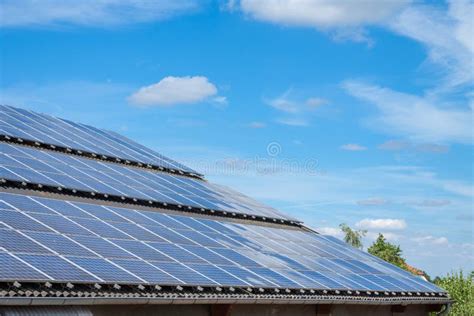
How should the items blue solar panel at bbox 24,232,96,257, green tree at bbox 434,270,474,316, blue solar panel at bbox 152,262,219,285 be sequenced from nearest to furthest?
blue solar panel at bbox 24,232,96,257
blue solar panel at bbox 152,262,219,285
green tree at bbox 434,270,474,316

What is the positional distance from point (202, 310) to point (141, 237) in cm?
250

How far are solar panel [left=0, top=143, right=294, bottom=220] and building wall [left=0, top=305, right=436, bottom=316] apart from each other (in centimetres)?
579

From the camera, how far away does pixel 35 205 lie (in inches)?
668

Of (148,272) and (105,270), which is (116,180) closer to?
(148,272)

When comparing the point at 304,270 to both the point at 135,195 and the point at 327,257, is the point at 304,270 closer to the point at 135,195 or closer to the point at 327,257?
the point at 327,257

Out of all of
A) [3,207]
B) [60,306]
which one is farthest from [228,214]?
[60,306]

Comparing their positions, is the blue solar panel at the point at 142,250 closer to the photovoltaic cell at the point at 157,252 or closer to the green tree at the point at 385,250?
the photovoltaic cell at the point at 157,252

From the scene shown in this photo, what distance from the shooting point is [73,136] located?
28031 mm

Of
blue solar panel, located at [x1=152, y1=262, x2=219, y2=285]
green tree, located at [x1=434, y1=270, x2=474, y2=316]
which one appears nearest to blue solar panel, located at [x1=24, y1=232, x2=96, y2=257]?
blue solar panel, located at [x1=152, y1=262, x2=219, y2=285]

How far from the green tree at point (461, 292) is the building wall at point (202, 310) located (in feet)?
107

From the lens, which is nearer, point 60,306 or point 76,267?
point 60,306

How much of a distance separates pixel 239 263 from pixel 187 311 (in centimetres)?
311

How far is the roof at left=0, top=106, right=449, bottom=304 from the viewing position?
1409 centimetres

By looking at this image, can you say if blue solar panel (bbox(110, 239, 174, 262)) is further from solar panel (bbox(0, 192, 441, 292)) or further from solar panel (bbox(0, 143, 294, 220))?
solar panel (bbox(0, 143, 294, 220))
